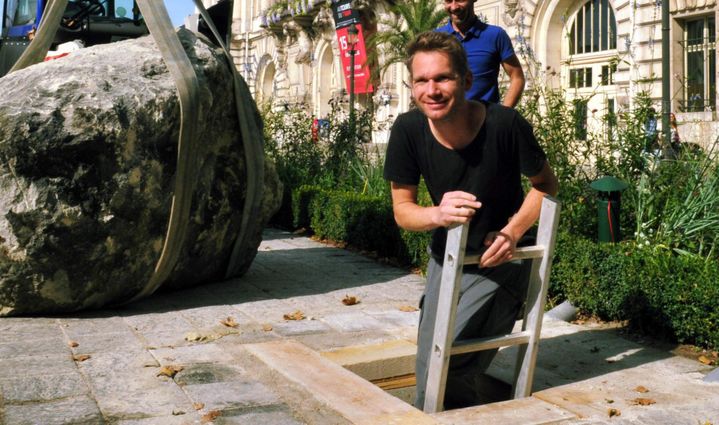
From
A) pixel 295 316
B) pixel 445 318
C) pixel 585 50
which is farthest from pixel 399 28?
pixel 445 318

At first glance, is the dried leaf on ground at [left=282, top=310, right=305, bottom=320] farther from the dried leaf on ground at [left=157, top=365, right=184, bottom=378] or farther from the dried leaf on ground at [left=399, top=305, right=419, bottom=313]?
the dried leaf on ground at [left=157, top=365, right=184, bottom=378]

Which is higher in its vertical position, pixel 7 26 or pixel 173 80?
pixel 7 26

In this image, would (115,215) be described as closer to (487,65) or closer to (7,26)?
(487,65)

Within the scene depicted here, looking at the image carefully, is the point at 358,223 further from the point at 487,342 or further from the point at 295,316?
the point at 487,342

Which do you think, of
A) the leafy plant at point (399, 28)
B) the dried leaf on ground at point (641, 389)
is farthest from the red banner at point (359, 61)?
the dried leaf on ground at point (641, 389)

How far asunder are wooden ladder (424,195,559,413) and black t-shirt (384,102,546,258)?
0.53ft

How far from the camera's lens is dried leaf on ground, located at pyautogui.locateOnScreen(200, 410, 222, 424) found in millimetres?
3470

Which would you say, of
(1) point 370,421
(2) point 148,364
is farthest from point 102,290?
(1) point 370,421

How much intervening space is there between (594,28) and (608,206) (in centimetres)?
A: 1736

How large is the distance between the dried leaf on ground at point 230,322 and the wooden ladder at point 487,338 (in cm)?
195

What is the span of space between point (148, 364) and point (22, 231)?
1.39m

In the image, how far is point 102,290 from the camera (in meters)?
5.52

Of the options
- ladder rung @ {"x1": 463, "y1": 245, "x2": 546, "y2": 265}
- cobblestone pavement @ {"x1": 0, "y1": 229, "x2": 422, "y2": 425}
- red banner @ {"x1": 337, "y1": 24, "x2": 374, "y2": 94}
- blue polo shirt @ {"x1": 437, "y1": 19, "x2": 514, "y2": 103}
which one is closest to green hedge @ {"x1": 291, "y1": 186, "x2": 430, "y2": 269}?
cobblestone pavement @ {"x1": 0, "y1": 229, "x2": 422, "y2": 425}

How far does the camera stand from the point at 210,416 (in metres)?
3.50
